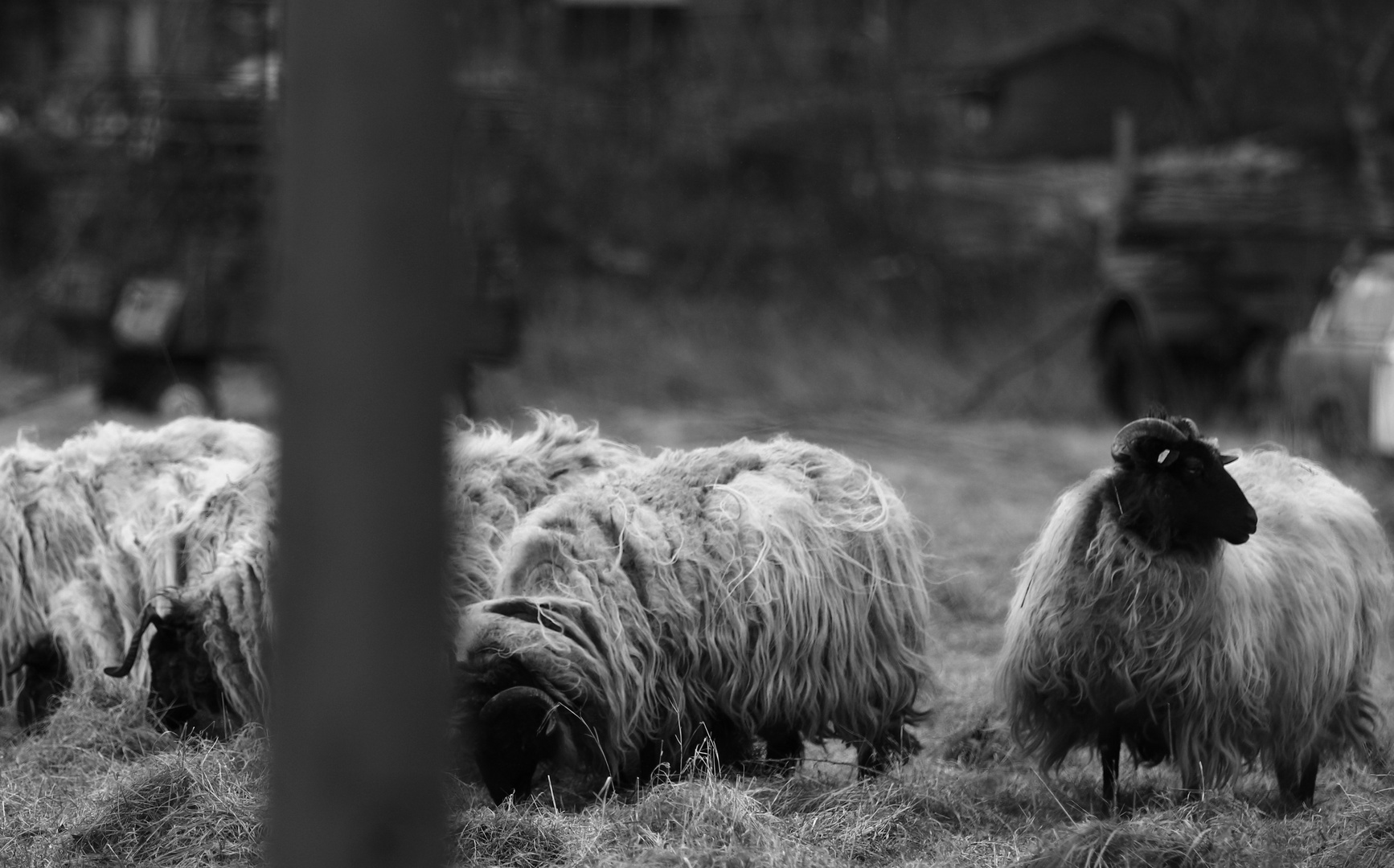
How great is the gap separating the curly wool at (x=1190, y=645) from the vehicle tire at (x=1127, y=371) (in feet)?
39.4

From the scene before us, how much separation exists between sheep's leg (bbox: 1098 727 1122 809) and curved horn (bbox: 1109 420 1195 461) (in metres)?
0.94

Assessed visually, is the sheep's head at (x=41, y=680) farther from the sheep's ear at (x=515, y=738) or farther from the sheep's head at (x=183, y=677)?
the sheep's ear at (x=515, y=738)

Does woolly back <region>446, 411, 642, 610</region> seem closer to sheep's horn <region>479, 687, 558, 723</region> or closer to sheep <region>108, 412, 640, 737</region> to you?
sheep <region>108, 412, 640, 737</region>

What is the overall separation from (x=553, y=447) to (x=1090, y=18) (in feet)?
99.5

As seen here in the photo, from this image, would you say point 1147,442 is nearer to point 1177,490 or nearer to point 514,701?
point 1177,490

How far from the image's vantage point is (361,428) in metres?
1.54

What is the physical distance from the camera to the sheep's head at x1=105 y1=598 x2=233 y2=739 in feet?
17.7

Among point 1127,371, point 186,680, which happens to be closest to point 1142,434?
point 186,680

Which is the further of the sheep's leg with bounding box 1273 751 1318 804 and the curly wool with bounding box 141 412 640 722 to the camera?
A: the curly wool with bounding box 141 412 640 722

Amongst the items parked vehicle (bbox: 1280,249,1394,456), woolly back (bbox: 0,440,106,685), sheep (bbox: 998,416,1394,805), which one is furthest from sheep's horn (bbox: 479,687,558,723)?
parked vehicle (bbox: 1280,249,1394,456)

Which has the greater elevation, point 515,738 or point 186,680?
point 515,738

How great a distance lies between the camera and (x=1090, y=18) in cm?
3362

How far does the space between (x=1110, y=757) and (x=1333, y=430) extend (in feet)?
28.8

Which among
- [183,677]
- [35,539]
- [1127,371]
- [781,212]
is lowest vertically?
[1127,371]
